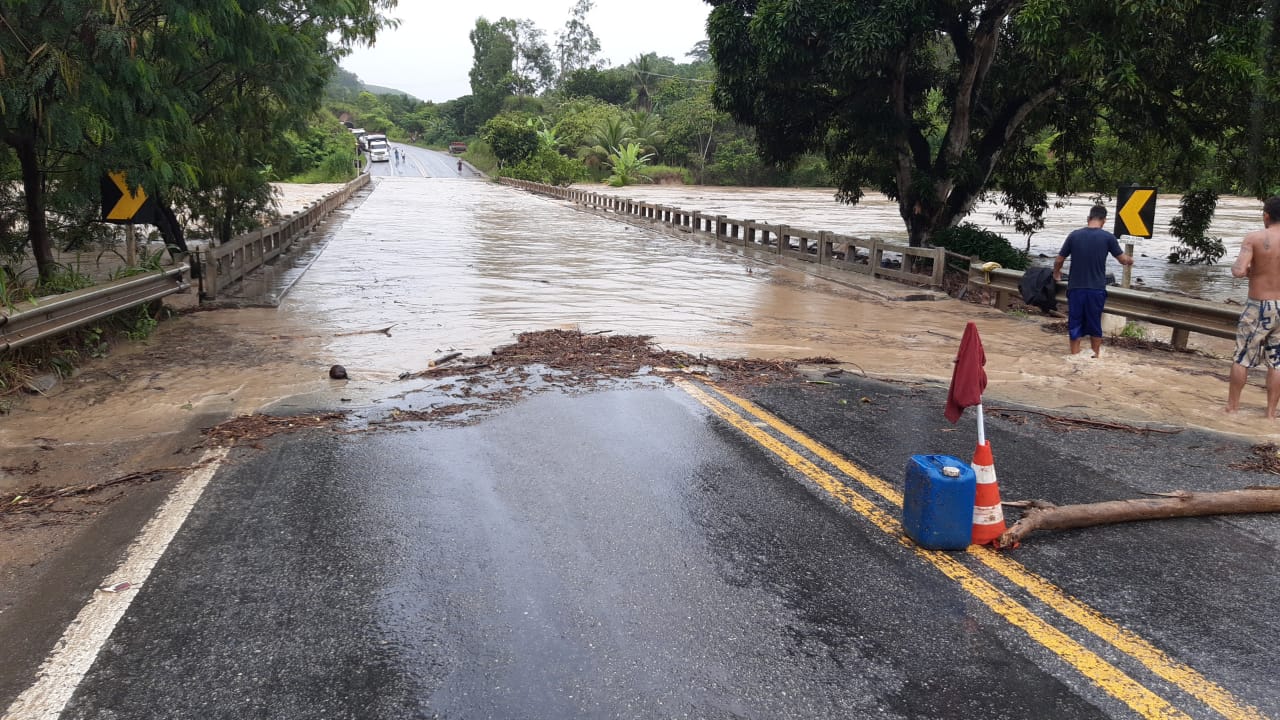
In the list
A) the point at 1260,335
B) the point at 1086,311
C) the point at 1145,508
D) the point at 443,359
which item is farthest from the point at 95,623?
the point at 1086,311

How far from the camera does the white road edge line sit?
3.38 metres

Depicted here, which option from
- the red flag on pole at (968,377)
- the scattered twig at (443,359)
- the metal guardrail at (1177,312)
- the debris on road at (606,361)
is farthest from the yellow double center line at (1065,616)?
the metal guardrail at (1177,312)

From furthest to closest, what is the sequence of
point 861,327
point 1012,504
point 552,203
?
1. point 552,203
2. point 861,327
3. point 1012,504

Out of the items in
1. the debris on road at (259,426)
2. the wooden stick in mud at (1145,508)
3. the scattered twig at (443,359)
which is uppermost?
the wooden stick in mud at (1145,508)

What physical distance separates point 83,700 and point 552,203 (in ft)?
147

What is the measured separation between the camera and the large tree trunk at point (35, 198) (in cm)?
1025

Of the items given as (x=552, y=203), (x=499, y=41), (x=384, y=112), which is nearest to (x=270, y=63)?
(x=552, y=203)

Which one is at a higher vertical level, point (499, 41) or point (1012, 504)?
point (499, 41)

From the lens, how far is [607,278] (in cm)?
1778

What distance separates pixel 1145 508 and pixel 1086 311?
5.53 meters

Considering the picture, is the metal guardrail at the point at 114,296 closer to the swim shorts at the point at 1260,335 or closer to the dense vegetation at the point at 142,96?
the dense vegetation at the point at 142,96

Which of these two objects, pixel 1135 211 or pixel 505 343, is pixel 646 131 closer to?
pixel 1135 211

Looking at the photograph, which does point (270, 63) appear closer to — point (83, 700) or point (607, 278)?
point (607, 278)

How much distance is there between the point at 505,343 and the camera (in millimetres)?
10719
